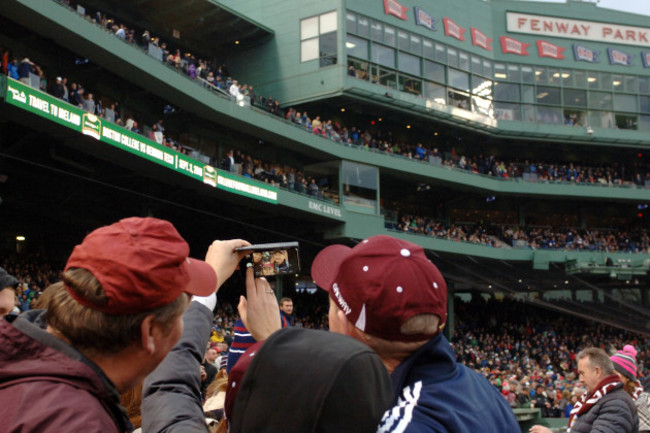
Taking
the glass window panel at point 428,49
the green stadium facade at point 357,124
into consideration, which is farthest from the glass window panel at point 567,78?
the glass window panel at point 428,49

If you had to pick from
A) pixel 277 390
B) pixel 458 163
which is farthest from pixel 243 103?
pixel 277 390

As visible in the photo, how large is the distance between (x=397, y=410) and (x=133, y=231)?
88 cm

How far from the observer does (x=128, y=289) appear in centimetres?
173

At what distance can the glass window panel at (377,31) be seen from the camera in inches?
1267

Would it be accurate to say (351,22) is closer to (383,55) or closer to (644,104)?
(383,55)

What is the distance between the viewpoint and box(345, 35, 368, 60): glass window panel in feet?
102

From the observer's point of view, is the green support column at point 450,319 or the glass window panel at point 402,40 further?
the glass window panel at point 402,40

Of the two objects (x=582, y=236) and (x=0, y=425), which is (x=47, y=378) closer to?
(x=0, y=425)

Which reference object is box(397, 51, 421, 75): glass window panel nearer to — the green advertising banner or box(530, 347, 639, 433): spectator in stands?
the green advertising banner

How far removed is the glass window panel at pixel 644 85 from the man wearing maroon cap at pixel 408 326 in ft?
142

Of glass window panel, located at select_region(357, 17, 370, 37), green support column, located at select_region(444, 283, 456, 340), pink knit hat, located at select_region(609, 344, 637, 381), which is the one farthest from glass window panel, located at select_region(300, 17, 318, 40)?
pink knit hat, located at select_region(609, 344, 637, 381)

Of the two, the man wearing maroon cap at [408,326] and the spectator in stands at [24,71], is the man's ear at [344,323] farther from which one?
the spectator in stands at [24,71]

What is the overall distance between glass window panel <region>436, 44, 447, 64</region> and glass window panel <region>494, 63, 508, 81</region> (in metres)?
4.15

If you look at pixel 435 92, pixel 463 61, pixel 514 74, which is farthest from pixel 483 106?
pixel 435 92
